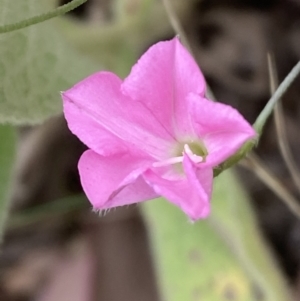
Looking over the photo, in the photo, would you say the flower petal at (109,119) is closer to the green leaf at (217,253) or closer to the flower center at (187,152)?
the flower center at (187,152)

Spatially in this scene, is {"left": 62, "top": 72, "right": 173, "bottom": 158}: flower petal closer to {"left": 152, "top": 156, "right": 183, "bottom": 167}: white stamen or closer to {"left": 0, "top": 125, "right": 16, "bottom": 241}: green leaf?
{"left": 152, "top": 156, "right": 183, "bottom": 167}: white stamen

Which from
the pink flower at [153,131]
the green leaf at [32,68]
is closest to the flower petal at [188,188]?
the pink flower at [153,131]

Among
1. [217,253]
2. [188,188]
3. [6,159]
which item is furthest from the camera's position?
[217,253]

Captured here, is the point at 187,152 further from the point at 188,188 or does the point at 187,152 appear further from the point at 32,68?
the point at 32,68

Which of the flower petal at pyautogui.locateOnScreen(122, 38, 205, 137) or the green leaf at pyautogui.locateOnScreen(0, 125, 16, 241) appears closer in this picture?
the flower petal at pyautogui.locateOnScreen(122, 38, 205, 137)

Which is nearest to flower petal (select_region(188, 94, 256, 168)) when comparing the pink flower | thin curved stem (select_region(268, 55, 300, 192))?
the pink flower

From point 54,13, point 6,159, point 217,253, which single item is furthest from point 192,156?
point 217,253
